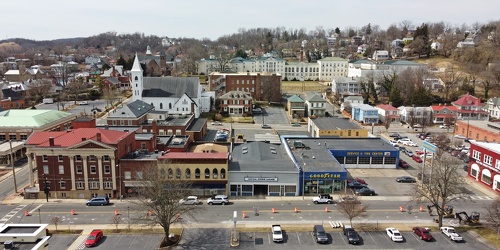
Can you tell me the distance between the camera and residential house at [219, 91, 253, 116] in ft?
281

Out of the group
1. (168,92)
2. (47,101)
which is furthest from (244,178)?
(47,101)

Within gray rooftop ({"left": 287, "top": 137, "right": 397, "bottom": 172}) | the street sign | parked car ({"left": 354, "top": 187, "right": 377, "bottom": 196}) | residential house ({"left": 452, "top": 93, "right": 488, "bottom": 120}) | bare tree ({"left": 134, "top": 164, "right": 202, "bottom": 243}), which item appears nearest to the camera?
bare tree ({"left": 134, "top": 164, "right": 202, "bottom": 243})

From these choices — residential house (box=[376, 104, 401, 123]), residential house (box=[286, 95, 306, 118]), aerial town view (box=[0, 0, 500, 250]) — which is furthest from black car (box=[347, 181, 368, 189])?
residential house (box=[286, 95, 306, 118])

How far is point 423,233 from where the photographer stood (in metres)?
30.9

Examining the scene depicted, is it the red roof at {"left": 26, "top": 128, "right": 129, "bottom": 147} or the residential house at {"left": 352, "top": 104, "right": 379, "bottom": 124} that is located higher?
the red roof at {"left": 26, "top": 128, "right": 129, "bottom": 147}

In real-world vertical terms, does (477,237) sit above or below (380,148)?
below

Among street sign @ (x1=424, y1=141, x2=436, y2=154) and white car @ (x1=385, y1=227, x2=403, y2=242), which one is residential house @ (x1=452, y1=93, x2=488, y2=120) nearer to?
street sign @ (x1=424, y1=141, x2=436, y2=154)

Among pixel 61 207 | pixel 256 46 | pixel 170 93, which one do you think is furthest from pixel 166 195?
pixel 256 46

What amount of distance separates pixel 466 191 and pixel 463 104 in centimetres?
4482

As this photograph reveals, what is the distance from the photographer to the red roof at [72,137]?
40.3 meters

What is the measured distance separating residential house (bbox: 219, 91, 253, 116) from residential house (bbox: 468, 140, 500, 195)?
159 feet

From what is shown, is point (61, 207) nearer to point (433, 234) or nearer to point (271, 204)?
point (271, 204)

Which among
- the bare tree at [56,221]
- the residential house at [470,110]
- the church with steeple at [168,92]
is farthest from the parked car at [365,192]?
the residential house at [470,110]

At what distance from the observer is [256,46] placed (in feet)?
653
